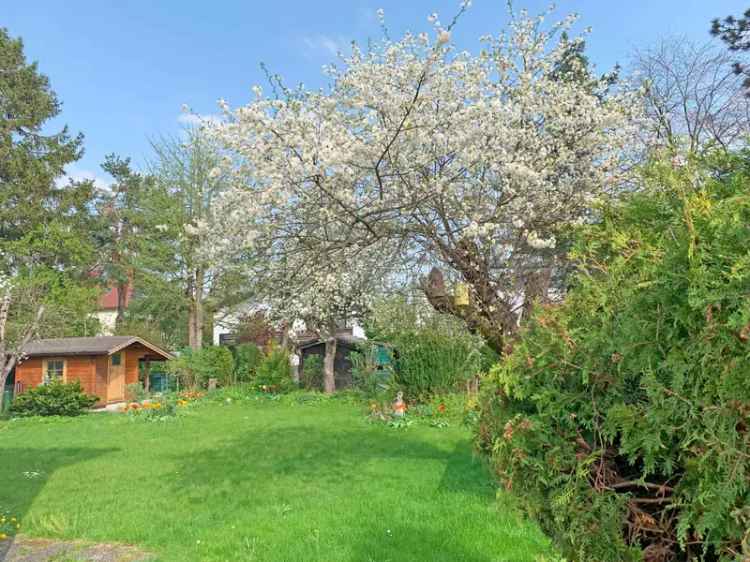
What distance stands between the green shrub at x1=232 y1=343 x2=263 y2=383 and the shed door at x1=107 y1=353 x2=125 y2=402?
14.5 feet

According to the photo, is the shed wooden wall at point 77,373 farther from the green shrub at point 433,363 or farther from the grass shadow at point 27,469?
the green shrub at point 433,363

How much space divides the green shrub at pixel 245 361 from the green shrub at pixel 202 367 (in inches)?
23.5

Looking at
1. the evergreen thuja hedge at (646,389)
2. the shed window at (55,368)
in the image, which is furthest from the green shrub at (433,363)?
the shed window at (55,368)

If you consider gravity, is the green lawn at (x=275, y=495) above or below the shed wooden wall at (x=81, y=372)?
below

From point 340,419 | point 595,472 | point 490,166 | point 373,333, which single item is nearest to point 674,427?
point 595,472

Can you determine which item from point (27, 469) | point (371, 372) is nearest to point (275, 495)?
point (27, 469)

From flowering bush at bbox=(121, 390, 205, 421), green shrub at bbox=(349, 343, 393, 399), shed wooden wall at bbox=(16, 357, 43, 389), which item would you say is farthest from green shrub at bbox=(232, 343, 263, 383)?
shed wooden wall at bbox=(16, 357, 43, 389)

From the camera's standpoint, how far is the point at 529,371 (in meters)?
2.02

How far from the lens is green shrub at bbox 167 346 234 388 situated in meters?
20.2

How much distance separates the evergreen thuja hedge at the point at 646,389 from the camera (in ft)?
4.84

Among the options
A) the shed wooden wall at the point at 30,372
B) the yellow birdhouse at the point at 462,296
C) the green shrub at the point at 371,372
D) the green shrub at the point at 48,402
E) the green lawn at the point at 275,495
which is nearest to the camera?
the green lawn at the point at 275,495

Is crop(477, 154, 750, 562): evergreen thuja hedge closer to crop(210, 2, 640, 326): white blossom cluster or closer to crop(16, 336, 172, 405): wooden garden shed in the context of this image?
crop(210, 2, 640, 326): white blossom cluster

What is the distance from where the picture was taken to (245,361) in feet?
74.2

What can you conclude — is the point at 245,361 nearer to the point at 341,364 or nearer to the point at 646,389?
the point at 341,364
